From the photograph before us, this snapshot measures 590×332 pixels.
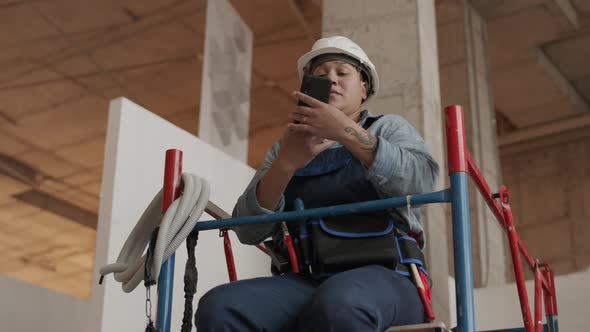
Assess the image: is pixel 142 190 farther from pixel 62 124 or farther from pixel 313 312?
pixel 62 124

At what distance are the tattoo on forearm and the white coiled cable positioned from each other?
0.51m

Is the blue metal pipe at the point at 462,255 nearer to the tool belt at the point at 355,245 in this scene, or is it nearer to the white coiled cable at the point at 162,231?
the tool belt at the point at 355,245

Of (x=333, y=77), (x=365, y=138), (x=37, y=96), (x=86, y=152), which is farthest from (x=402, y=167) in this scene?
(x=86, y=152)

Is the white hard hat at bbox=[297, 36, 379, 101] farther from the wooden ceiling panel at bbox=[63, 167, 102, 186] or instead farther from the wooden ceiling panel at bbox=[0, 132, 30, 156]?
the wooden ceiling panel at bbox=[63, 167, 102, 186]

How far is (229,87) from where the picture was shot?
255 inches

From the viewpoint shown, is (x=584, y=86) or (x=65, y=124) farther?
(x=65, y=124)

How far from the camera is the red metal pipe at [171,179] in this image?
8.59 ft

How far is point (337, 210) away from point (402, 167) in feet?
0.78

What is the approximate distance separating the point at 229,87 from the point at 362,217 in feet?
13.4

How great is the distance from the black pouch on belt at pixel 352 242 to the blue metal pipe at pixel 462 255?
0.30m

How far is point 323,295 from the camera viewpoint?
7.25 feet

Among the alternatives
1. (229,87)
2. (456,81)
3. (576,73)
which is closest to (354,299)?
(229,87)

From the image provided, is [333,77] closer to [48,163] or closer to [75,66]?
[75,66]

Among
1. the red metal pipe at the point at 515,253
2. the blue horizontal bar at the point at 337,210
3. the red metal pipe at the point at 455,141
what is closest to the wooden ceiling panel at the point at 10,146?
the blue horizontal bar at the point at 337,210
